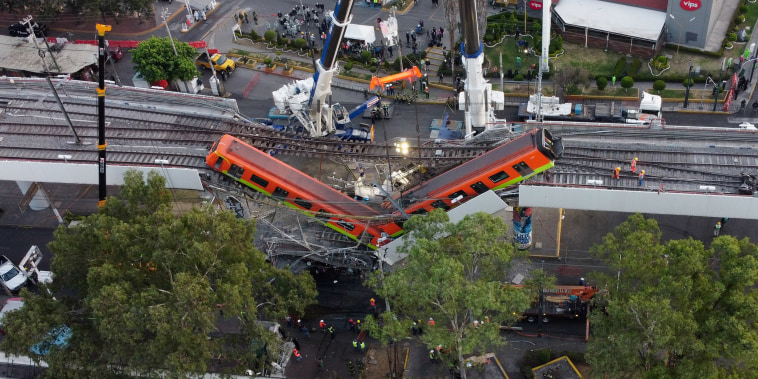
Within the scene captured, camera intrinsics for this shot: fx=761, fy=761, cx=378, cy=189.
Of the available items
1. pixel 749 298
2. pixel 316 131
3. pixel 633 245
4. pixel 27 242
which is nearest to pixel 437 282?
pixel 633 245

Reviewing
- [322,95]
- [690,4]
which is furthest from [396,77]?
[690,4]

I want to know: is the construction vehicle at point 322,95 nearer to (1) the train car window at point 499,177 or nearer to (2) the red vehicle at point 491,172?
(2) the red vehicle at point 491,172

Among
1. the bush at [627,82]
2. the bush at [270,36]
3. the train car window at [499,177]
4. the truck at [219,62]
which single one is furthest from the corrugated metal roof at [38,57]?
the bush at [627,82]

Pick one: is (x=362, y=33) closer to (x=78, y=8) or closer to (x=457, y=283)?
(x=78, y=8)

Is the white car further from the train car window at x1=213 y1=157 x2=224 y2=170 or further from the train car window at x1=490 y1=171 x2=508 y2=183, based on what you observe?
the train car window at x1=490 y1=171 x2=508 y2=183

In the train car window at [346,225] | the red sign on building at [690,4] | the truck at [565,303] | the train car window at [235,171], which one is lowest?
the truck at [565,303]

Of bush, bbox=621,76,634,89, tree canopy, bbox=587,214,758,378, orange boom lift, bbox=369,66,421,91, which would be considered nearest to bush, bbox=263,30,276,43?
orange boom lift, bbox=369,66,421,91
